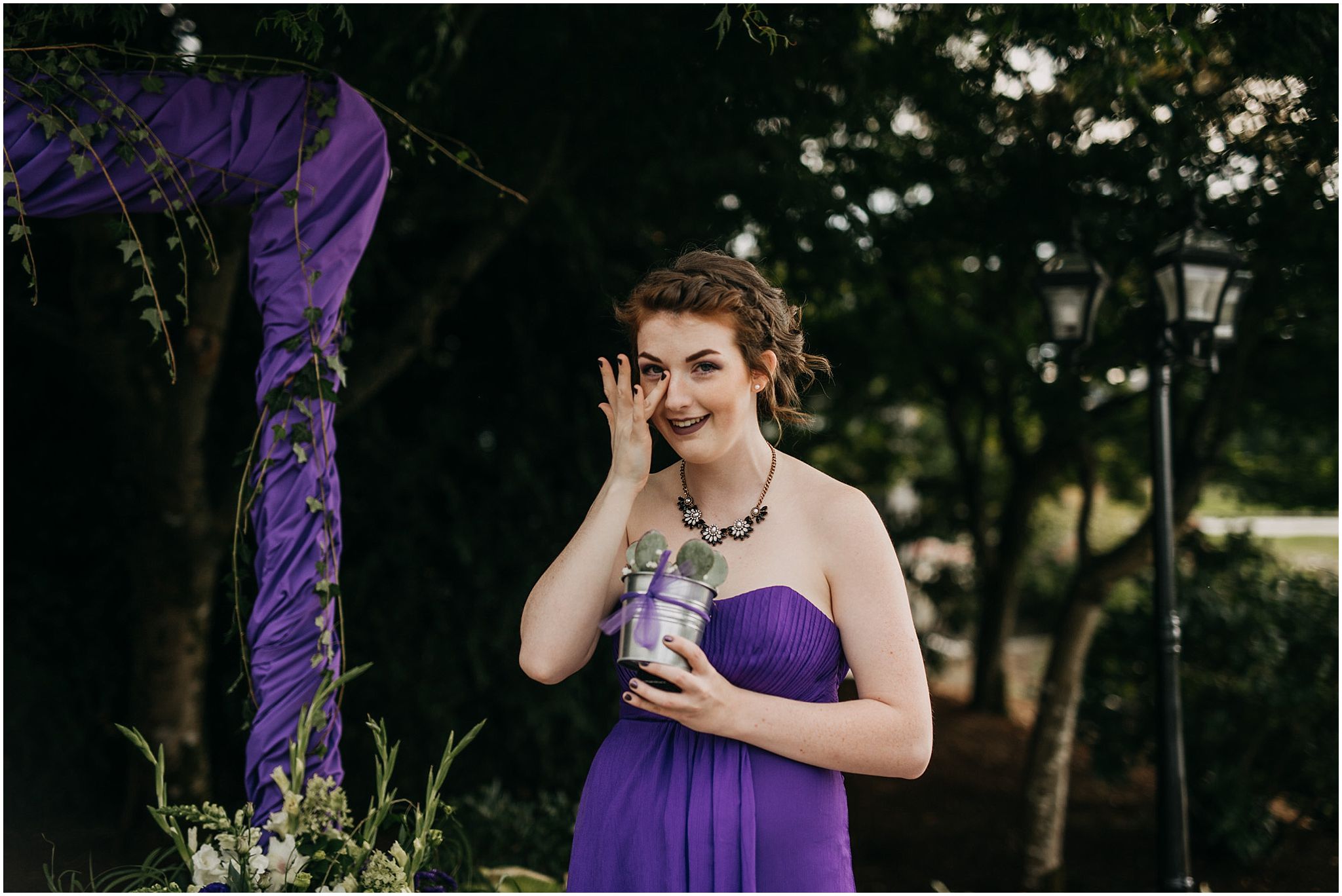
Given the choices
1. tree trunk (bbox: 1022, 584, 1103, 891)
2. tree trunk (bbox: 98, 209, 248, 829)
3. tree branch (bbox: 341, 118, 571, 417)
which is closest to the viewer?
tree trunk (bbox: 98, 209, 248, 829)

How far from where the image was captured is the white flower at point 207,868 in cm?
215

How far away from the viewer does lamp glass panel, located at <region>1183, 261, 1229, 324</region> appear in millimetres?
4801

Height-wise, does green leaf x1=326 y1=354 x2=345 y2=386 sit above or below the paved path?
below

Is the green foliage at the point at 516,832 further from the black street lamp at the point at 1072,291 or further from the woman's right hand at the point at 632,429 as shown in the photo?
the black street lamp at the point at 1072,291

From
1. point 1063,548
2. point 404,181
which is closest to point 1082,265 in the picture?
point 404,181

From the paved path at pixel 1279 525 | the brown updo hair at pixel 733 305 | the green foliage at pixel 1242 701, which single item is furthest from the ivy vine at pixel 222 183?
the paved path at pixel 1279 525

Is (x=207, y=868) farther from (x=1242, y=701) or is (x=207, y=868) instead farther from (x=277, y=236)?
(x=1242, y=701)

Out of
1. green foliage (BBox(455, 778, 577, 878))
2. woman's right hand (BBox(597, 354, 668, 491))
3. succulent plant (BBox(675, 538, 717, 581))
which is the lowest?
green foliage (BBox(455, 778, 577, 878))

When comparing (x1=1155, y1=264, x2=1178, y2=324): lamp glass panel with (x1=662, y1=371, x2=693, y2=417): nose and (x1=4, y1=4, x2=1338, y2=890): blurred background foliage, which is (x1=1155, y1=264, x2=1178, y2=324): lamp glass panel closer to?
(x1=4, y1=4, x2=1338, y2=890): blurred background foliage

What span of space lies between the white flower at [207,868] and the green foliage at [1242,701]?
298 inches

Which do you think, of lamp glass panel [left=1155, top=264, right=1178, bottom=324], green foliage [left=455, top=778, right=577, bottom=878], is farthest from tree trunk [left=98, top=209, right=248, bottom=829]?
lamp glass panel [left=1155, top=264, right=1178, bottom=324]

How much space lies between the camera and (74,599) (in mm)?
6258

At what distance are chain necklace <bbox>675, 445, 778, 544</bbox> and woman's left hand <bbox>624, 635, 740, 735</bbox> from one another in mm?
382

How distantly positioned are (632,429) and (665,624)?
1.46ft
